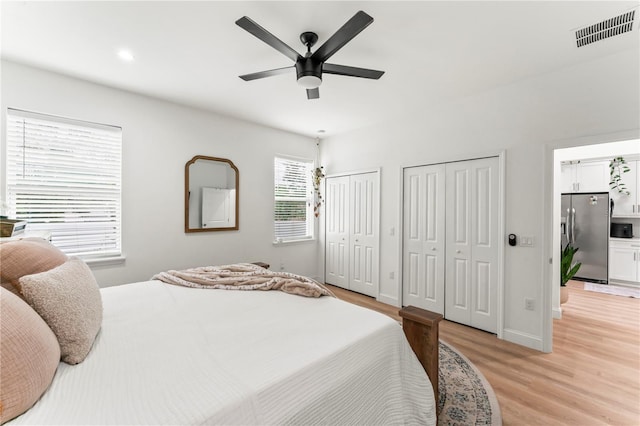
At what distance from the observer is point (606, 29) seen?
2.03m

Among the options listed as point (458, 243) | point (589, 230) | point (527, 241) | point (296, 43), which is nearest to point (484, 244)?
point (458, 243)

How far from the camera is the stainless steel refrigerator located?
493 centimetres

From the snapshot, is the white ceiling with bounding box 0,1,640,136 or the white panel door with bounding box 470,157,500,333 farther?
the white panel door with bounding box 470,157,500,333

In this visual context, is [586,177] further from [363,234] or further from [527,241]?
[363,234]

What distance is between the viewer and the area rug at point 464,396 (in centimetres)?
178

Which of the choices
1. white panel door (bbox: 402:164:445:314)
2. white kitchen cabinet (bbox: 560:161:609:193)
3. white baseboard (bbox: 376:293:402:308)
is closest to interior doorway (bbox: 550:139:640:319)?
white panel door (bbox: 402:164:445:314)

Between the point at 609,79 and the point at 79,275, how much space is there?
4.19 m

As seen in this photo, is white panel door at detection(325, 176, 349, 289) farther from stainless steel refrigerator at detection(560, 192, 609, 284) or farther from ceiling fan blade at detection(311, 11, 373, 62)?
stainless steel refrigerator at detection(560, 192, 609, 284)

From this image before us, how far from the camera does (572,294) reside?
443cm

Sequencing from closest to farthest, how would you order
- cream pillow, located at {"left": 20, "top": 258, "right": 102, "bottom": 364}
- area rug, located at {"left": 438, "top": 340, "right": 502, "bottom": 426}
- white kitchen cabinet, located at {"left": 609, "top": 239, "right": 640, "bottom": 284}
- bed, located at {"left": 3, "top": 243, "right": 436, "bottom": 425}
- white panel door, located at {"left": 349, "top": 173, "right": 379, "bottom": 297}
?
bed, located at {"left": 3, "top": 243, "right": 436, "bottom": 425}, cream pillow, located at {"left": 20, "top": 258, "right": 102, "bottom": 364}, area rug, located at {"left": 438, "top": 340, "right": 502, "bottom": 426}, white panel door, located at {"left": 349, "top": 173, "right": 379, "bottom": 297}, white kitchen cabinet, located at {"left": 609, "top": 239, "right": 640, "bottom": 284}

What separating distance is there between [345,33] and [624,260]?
6.43m

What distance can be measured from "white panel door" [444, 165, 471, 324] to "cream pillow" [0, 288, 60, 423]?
357cm

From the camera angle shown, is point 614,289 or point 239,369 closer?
point 239,369

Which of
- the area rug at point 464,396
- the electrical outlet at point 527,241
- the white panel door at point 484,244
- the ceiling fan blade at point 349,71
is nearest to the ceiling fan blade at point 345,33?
the ceiling fan blade at point 349,71
